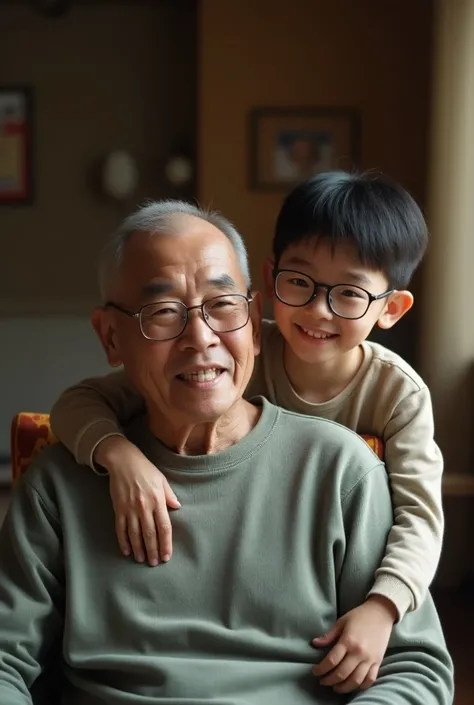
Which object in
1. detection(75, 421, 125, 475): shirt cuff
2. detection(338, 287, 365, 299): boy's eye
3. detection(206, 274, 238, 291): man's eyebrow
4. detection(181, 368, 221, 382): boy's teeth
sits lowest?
detection(75, 421, 125, 475): shirt cuff

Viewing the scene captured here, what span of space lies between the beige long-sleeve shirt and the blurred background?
1.89 metres

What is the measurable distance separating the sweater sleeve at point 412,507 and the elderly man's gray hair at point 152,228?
38 cm

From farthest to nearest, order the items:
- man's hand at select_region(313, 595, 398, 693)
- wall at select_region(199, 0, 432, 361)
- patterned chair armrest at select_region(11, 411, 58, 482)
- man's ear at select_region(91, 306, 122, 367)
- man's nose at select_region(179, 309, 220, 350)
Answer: wall at select_region(199, 0, 432, 361), patterned chair armrest at select_region(11, 411, 58, 482), man's ear at select_region(91, 306, 122, 367), man's nose at select_region(179, 309, 220, 350), man's hand at select_region(313, 595, 398, 693)

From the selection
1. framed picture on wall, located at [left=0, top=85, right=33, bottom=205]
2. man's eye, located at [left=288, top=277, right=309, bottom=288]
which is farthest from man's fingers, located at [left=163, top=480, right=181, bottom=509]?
framed picture on wall, located at [left=0, top=85, right=33, bottom=205]

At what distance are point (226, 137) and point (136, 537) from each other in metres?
3.40

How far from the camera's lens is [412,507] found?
1.44 metres

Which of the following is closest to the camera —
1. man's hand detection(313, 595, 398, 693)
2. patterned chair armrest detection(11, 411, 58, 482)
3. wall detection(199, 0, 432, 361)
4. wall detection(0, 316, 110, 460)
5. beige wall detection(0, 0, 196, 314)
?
man's hand detection(313, 595, 398, 693)

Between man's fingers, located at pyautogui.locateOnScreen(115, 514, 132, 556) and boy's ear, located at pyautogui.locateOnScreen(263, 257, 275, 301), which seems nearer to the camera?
man's fingers, located at pyautogui.locateOnScreen(115, 514, 132, 556)

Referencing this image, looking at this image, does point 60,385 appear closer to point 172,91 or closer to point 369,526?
point 172,91

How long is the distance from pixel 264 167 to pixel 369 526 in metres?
3.33

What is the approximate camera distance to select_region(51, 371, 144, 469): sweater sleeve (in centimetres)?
143

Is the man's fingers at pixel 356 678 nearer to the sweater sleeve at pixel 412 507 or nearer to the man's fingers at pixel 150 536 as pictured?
the sweater sleeve at pixel 412 507

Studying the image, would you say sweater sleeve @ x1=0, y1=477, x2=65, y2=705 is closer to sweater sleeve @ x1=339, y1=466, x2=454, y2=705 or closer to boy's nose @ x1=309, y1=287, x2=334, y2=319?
sweater sleeve @ x1=339, y1=466, x2=454, y2=705

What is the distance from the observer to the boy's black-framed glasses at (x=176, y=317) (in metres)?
1.40
